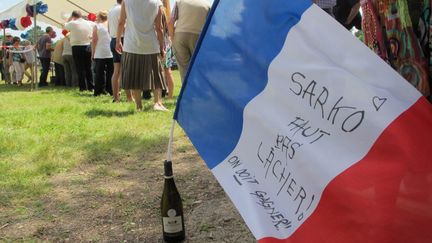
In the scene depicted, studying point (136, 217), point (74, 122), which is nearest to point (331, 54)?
point (136, 217)

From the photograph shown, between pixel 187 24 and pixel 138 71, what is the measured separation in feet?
2.52

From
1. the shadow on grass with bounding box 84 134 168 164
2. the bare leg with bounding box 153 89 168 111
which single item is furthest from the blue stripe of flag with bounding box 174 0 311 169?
the bare leg with bounding box 153 89 168 111

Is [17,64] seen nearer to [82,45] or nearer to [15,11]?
[15,11]

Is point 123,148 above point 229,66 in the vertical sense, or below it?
below

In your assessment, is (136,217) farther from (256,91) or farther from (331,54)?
(331,54)

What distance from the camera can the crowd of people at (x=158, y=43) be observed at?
1442 mm

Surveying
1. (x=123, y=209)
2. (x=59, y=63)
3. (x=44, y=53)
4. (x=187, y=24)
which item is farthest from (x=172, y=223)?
(x=44, y=53)

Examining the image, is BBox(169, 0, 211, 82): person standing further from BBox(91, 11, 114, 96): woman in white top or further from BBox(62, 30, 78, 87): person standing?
BBox(62, 30, 78, 87): person standing

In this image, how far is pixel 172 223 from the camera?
2.16 metres

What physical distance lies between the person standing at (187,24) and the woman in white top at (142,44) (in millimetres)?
216

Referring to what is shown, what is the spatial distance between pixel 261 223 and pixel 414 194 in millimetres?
396

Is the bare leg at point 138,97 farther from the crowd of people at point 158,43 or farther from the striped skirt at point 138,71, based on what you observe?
the striped skirt at point 138,71

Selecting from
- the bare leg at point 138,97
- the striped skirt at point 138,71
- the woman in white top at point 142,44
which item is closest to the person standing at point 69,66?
the bare leg at point 138,97

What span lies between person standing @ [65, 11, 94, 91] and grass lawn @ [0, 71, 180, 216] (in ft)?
10.1
